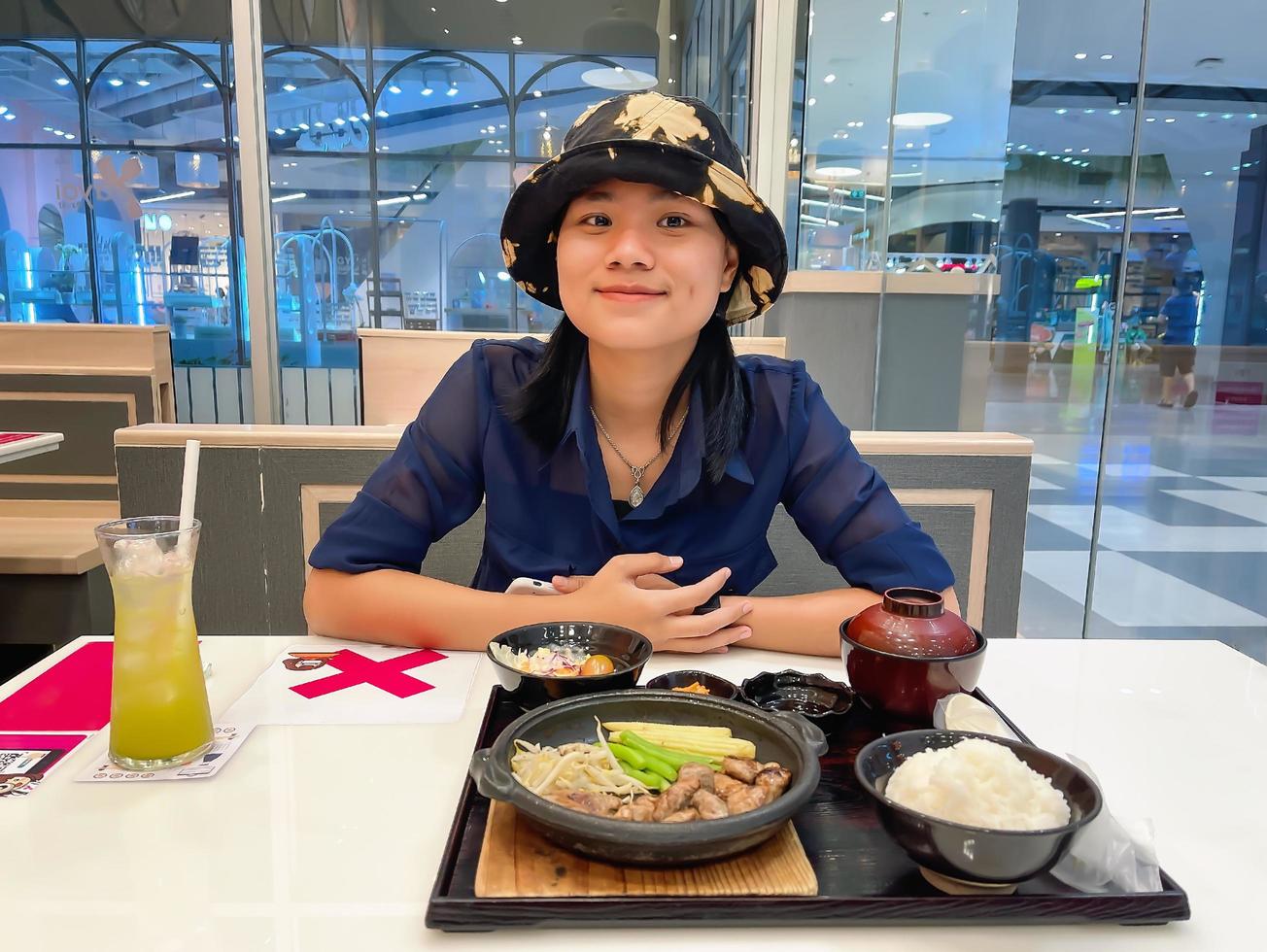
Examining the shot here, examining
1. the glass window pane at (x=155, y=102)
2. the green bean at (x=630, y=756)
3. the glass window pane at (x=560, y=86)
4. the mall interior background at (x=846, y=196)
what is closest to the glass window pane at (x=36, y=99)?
the mall interior background at (x=846, y=196)

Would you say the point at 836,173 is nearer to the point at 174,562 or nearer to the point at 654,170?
the point at 654,170

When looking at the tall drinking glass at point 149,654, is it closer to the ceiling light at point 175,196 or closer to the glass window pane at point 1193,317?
the glass window pane at point 1193,317

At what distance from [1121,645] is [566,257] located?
3.09 feet

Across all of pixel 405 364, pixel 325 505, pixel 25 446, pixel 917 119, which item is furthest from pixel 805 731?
pixel 917 119

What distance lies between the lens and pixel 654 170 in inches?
46.2

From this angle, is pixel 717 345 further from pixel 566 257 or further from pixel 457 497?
pixel 457 497

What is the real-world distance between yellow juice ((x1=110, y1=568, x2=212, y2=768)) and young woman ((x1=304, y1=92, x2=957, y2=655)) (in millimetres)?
369

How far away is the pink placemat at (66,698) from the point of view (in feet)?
3.10

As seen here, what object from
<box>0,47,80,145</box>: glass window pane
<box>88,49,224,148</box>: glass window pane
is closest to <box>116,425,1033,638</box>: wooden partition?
<box>88,49,224,148</box>: glass window pane

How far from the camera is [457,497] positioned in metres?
1.48

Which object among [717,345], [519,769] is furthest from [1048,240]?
[519,769]

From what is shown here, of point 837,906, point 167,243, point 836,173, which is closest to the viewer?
point 837,906

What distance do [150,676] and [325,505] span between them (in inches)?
56.1

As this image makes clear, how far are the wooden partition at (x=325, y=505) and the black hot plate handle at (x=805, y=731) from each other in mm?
1397
